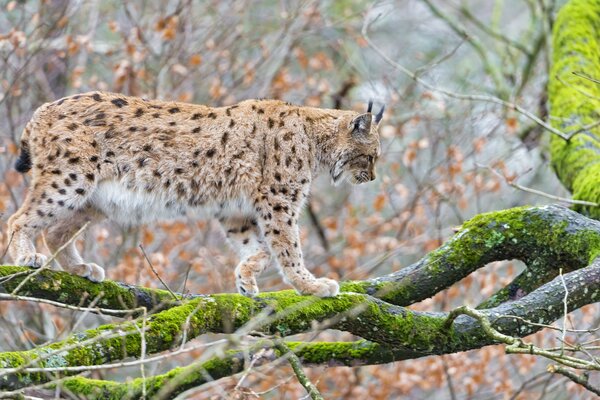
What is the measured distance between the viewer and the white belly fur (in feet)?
22.2

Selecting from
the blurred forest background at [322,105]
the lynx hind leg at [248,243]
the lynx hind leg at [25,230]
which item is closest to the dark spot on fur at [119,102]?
the lynx hind leg at [25,230]

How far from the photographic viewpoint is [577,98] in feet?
27.4

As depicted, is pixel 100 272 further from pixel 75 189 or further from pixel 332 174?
pixel 332 174

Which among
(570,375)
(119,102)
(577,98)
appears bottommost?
(570,375)

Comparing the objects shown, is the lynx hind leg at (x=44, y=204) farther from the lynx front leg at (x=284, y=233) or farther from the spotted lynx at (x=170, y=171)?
the lynx front leg at (x=284, y=233)

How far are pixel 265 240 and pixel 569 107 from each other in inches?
121

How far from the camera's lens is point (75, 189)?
21.3 ft

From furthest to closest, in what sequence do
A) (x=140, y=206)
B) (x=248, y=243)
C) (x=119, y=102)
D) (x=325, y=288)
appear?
(x=248, y=243) → (x=119, y=102) → (x=140, y=206) → (x=325, y=288)

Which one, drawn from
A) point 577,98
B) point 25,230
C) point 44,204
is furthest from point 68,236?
point 577,98

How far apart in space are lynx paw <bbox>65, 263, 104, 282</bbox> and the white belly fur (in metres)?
0.46

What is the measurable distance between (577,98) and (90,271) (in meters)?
4.58

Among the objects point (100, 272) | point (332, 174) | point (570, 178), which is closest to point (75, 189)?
point (100, 272)

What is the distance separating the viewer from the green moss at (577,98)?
23.8 ft

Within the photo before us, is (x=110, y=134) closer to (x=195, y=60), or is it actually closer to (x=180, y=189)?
(x=180, y=189)
